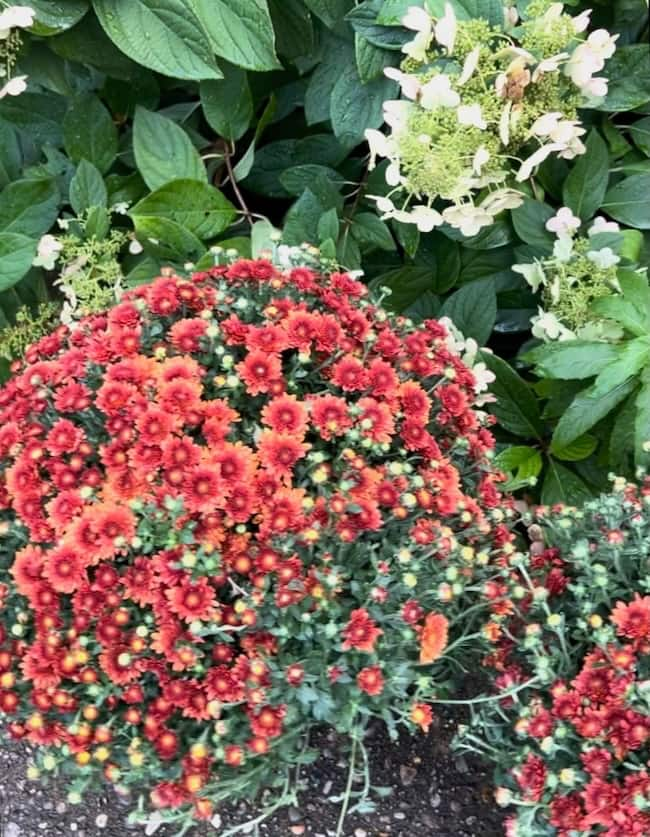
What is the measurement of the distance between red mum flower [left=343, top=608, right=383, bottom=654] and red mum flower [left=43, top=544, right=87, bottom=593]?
0.85ft

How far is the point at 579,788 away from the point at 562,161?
96 cm

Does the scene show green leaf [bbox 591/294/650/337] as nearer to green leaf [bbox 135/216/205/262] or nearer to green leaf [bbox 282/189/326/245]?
green leaf [bbox 282/189/326/245]

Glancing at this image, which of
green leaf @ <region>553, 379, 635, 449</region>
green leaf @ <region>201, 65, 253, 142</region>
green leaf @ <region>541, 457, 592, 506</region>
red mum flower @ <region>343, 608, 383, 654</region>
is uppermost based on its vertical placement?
green leaf @ <region>201, 65, 253, 142</region>

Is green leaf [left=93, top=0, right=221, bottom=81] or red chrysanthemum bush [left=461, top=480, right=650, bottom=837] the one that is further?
green leaf [left=93, top=0, right=221, bottom=81]

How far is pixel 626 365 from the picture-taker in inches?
45.0

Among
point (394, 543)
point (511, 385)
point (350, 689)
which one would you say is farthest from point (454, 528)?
point (511, 385)

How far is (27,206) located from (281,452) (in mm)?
760

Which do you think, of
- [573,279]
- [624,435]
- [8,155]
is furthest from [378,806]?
[8,155]

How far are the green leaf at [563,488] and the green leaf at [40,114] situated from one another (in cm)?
99

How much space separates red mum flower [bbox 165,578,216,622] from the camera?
0.84 m

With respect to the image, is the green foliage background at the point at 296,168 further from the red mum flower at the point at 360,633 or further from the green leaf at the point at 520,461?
the red mum flower at the point at 360,633

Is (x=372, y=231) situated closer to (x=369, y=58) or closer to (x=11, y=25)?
(x=369, y=58)

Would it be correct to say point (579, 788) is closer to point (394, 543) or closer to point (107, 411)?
point (394, 543)

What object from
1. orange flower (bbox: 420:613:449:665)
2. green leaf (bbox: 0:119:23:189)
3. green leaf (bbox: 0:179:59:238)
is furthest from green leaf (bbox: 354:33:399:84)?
orange flower (bbox: 420:613:449:665)
